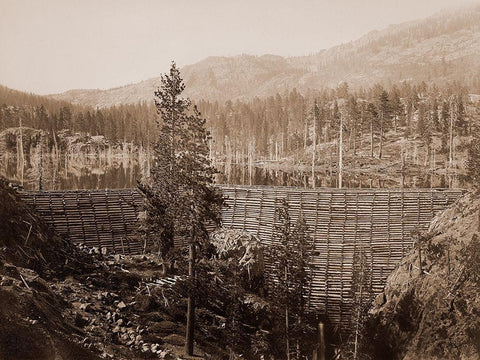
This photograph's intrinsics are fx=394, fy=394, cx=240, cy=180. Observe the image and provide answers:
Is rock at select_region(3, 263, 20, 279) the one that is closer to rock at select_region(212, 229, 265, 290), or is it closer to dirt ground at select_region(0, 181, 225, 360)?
dirt ground at select_region(0, 181, 225, 360)

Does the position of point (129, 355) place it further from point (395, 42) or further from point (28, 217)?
point (395, 42)

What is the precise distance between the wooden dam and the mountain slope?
49708 millimetres

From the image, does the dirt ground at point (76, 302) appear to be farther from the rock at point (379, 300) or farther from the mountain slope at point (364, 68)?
the mountain slope at point (364, 68)

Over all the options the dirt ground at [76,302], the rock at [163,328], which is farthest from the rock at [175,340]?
the rock at [163,328]

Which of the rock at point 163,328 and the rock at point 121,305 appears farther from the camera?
the rock at point 121,305

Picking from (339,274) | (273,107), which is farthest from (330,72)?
(339,274)

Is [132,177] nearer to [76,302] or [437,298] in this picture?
[76,302]

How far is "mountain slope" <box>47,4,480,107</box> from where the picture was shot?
82.3 m

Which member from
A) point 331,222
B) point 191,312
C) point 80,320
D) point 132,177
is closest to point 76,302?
point 80,320

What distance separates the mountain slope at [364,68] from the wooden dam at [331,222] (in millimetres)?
49708

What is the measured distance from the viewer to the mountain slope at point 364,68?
270 feet

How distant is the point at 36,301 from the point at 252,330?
875 centimetres

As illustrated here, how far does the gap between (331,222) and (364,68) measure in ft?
391

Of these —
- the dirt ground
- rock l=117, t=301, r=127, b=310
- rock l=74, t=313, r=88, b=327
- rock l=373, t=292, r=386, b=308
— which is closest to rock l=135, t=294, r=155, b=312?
the dirt ground
